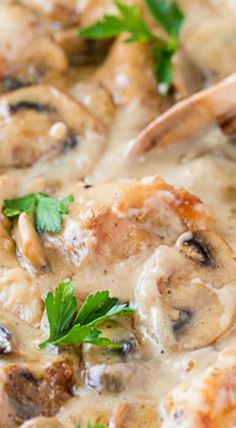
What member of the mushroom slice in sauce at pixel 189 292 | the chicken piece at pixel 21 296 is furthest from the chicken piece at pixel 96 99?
the chicken piece at pixel 21 296

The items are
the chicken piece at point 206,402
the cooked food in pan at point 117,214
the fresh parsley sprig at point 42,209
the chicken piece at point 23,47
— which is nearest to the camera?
the chicken piece at point 206,402

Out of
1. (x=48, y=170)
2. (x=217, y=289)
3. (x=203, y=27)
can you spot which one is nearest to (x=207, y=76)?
(x=203, y=27)

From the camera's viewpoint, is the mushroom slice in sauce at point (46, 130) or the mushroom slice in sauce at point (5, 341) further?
the mushroom slice in sauce at point (46, 130)

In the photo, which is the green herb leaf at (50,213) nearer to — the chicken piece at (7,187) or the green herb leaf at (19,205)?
the green herb leaf at (19,205)

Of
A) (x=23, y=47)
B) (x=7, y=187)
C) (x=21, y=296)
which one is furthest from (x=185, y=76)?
(x=21, y=296)

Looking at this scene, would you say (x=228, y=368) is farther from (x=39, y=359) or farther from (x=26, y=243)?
(x=26, y=243)

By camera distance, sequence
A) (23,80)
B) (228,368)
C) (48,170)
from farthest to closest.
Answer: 1. (23,80)
2. (48,170)
3. (228,368)
